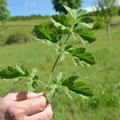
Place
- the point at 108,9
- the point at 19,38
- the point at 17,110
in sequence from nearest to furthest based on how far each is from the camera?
the point at 17,110, the point at 108,9, the point at 19,38

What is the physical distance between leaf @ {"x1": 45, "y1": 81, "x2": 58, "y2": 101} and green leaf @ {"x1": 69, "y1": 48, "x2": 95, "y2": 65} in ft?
0.51

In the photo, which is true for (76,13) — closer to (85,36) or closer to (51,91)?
(85,36)

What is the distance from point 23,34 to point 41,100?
27925 millimetres

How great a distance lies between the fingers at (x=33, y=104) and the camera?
0.62m

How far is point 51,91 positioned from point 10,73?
0.18 metres

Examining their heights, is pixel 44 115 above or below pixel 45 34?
below

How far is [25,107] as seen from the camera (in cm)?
62

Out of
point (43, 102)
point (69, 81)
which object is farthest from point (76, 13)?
point (43, 102)

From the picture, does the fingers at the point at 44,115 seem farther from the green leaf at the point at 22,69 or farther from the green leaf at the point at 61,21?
the green leaf at the point at 61,21

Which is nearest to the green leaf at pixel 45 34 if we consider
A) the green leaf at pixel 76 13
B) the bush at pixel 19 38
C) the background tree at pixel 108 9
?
the green leaf at pixel 76 13

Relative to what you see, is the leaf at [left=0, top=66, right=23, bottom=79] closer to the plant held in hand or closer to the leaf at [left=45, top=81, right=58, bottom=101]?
the plant held in hand

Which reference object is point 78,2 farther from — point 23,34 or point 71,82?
point 71,82

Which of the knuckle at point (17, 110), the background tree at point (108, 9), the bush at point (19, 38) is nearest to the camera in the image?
the knuckle at point (17, 110)

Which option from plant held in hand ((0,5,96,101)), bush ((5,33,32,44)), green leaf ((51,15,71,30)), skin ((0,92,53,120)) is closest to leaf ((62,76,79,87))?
plant held in hand ((0,5,96,101))
